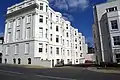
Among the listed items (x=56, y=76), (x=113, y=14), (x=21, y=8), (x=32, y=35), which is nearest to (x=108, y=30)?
(x=113, y=14)

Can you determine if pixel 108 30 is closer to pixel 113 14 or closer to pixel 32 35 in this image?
pixel 113 14

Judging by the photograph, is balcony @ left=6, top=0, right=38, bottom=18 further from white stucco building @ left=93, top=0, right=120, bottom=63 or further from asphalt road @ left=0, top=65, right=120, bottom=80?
asphalt road @ left=0, top=65, right=120, bottom=80

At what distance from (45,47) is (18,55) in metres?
7.55

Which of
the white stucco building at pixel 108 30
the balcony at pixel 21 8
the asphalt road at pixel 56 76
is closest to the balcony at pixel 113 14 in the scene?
the white stucco building at pixel 108 30

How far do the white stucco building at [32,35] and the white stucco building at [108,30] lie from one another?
12.0 meters

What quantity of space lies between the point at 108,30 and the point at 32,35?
1804cm

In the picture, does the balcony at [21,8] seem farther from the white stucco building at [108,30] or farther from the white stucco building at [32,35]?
the white stucco building at [108,30]

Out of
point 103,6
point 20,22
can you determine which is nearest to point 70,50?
point 20,22

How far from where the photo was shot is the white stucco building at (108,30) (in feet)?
84.0

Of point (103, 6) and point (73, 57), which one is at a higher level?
point (103, 6)

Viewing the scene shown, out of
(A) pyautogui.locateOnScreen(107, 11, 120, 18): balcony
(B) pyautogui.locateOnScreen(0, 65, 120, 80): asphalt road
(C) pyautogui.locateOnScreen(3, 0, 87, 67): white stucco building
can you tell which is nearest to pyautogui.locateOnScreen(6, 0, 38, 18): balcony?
(C) pyautogui.locateOnScreen(3, 0, 87, 67): white stucco building

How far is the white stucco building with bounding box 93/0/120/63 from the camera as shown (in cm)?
2560

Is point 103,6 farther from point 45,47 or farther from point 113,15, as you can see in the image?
point 45,47

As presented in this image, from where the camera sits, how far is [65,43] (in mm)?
49656
